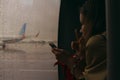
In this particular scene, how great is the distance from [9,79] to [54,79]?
32cm

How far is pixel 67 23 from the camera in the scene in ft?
4.68

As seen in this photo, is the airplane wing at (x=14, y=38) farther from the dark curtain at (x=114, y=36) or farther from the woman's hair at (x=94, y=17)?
the dark curtain at (x=114, y=36)

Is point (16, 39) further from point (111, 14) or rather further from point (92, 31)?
point (111, 14)

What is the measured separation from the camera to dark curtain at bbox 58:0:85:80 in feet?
4.60

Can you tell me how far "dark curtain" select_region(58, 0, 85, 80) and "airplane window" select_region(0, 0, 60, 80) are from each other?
0.12 ft

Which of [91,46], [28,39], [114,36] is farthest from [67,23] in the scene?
[114,36]

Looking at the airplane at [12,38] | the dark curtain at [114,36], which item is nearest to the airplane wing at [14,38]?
the airplane at [12,38]

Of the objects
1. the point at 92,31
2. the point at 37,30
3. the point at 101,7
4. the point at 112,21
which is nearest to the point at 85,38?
the point at 92,31

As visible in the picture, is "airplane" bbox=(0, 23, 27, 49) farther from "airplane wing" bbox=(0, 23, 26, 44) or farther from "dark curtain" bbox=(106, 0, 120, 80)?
"dark curtain" bbox=(106, 0, 120, 80)

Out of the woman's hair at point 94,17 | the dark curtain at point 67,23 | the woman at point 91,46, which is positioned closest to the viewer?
the woman at point 91,46

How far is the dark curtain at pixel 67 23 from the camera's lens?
1402 mm

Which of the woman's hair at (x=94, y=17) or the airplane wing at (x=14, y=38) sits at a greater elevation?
the woman's hair at (x=94, y=17)

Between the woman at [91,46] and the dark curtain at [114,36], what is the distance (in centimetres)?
26

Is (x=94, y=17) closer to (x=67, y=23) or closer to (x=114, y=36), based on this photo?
(x=114, y=36)
